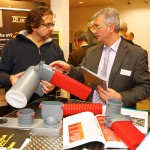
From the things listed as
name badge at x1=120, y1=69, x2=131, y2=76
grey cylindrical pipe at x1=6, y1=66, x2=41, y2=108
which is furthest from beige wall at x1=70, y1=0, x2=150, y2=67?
grey cylindrical pipe at x1=6, y1=66, x2=41, y2=108

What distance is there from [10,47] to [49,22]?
419 mm

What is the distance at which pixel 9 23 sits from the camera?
3740 mm

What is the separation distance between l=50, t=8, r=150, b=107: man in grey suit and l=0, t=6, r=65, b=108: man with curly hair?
0.37 metres

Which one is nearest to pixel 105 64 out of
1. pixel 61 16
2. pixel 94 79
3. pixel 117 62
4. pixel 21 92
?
pixel 117 62

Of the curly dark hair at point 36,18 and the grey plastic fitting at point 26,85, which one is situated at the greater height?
the curly dark hair at point 36,18

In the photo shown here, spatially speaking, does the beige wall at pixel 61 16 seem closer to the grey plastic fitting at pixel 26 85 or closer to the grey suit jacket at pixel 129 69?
the grey suit jacket at pixel 129 69

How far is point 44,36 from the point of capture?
75.5 inches

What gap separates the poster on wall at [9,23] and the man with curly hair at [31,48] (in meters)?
1.83

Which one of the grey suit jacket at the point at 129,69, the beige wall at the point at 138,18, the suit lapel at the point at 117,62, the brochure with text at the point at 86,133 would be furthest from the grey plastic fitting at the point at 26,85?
the beige wall at the point at 138,18

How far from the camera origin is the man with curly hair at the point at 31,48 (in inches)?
72.5

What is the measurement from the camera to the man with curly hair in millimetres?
1842

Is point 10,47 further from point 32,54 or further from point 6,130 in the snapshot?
point 6,130

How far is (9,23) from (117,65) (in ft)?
8.78

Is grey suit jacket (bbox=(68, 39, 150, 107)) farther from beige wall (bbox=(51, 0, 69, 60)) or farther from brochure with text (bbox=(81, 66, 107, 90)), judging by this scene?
beige wall (bbox=(51, 0, 69, 60))
